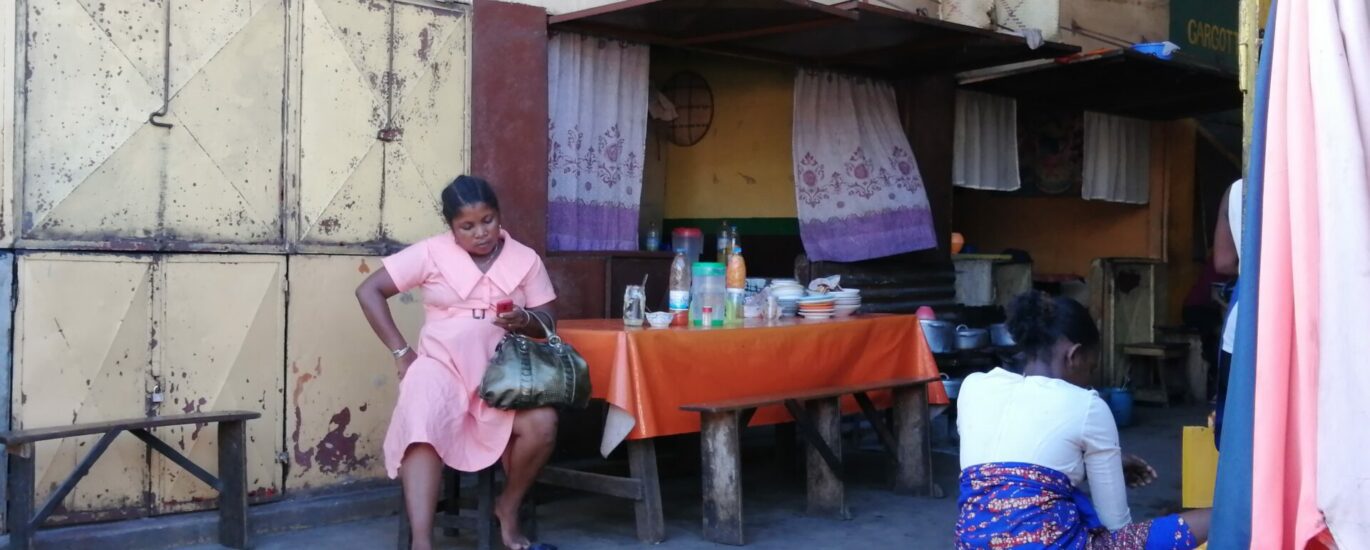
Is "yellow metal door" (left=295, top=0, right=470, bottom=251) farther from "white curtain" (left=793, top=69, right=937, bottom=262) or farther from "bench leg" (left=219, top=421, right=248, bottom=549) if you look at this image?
"white curtain" (left=793, top=69, right=937, bottom=262)

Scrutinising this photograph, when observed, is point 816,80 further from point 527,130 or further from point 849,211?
point 527,130

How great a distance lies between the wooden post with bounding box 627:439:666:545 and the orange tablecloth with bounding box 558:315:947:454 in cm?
13

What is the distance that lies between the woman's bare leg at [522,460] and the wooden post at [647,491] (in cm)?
42

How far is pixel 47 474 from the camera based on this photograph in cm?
510

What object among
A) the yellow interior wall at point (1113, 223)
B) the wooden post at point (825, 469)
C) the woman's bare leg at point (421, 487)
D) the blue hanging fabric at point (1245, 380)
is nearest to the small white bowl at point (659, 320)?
the wooden post at point (825, 469)

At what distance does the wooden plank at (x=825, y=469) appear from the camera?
6066mm

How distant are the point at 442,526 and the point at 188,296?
150cm

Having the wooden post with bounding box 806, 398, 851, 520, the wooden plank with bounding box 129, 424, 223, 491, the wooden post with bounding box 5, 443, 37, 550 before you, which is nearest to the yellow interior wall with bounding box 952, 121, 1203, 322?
the wooden post with bounding box 806, 398, 851, 520

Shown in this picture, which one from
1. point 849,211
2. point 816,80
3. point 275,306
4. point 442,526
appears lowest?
point 442,526

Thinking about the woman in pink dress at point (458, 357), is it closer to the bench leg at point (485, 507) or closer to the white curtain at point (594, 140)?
the bench leg at point (485, 507)

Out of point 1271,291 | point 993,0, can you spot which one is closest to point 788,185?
point 993,0

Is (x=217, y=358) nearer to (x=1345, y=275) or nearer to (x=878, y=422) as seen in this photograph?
(x=878, y=422)

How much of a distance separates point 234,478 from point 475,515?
3.41 feet

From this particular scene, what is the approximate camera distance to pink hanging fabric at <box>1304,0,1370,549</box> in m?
2.52
